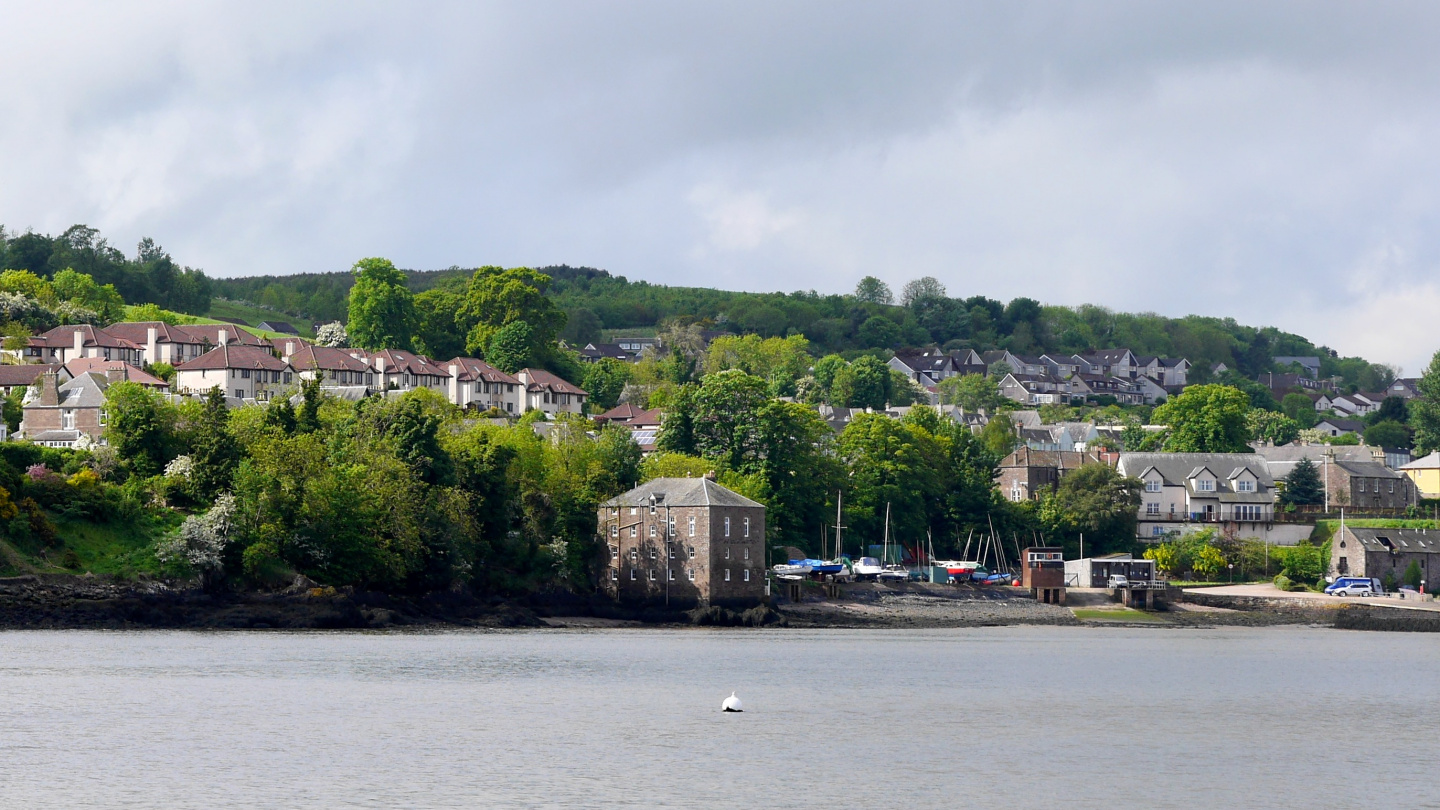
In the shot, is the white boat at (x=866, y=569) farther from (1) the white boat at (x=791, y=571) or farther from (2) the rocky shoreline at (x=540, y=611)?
(1) the white boat at (x=791, y=571)

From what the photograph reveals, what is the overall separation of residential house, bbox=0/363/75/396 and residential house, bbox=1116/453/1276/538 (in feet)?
259

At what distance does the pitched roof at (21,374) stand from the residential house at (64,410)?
16.6 ft

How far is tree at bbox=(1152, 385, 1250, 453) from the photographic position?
5600 inches

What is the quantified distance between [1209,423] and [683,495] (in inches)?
2773

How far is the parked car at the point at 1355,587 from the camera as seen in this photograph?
105938 mm

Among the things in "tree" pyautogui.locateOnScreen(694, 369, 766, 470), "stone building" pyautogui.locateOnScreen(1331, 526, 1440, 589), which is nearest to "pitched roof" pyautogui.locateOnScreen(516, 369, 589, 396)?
"tree" pyautogui.locateOnScreen(694, 369, 766, 470)

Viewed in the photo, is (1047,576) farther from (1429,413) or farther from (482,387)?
(1429,413)

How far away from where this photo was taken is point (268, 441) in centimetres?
8050

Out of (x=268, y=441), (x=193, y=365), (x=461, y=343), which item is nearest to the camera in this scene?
(x=268, y=441)

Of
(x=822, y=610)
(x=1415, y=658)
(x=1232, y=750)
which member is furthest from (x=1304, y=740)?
(x=822, y=610)

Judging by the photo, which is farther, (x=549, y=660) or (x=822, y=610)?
(x=822, y=610)

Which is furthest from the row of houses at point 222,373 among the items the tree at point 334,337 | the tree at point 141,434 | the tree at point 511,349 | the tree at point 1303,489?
the tree at point 1303,489

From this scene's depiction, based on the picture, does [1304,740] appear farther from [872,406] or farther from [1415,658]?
[872,406]

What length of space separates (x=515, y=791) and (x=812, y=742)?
10.4m
